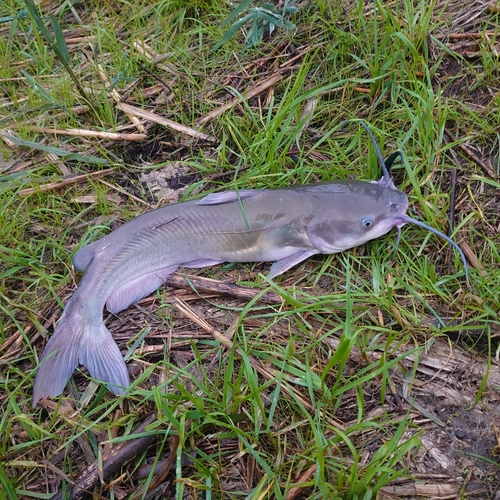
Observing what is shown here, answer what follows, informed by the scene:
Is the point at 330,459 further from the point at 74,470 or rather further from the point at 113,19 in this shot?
the point at 113,19

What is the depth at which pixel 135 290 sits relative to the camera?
2586 mm

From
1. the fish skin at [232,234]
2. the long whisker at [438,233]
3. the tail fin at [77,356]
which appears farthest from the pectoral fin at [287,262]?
the tail fin at [77,356]

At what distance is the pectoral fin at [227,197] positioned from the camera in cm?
261

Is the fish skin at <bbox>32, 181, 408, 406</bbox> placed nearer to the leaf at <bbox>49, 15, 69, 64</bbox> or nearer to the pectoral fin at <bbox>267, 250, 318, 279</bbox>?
the pectoral fin at <bbox>267, 250, 318, 279</bbox>

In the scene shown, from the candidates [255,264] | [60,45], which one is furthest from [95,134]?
[255,264]

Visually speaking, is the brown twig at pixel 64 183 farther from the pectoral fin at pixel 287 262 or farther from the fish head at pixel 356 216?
the fish head at pixel 356 216

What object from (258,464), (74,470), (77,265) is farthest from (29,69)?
(258,464)

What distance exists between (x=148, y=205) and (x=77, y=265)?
1.92 feet

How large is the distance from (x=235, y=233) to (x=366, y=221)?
67 cm

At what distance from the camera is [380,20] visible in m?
3.13

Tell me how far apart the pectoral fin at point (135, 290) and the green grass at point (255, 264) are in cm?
8

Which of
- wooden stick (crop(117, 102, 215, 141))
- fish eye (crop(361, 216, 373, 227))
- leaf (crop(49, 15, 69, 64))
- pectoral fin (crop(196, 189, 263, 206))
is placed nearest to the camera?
fish eye (crop(361, 216, 373, 227))

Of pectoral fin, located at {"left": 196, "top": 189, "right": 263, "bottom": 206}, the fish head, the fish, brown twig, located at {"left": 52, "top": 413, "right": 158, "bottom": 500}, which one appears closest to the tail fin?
the fish

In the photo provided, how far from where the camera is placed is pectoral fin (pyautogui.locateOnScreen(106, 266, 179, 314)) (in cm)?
254
